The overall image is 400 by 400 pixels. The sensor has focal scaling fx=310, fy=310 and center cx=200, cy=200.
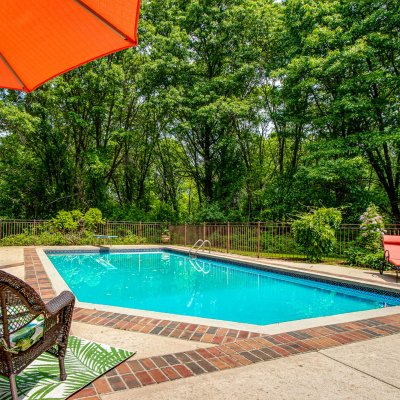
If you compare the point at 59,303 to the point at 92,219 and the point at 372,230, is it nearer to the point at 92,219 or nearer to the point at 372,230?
the point at 372,230

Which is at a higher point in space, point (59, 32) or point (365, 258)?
point (59, 32)

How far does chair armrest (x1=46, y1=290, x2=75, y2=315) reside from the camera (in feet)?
6.53

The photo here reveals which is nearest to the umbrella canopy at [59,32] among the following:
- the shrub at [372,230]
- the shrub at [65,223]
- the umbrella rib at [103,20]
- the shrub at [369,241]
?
the umbrella rib at [103,20]

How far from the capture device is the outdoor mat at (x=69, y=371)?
6.74ft

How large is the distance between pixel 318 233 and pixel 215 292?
3.55 meters

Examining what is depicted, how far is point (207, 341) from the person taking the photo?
9.73ft

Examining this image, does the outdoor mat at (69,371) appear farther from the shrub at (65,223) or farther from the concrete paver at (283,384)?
the shrub at (65,223)

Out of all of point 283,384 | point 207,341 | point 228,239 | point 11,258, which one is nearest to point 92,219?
point 11,258

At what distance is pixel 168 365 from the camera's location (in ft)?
8.04

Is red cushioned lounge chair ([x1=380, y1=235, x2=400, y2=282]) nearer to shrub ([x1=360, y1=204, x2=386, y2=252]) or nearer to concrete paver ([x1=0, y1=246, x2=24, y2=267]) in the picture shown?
shrub ([x1=360, y1=204, x2=386, y2=252])

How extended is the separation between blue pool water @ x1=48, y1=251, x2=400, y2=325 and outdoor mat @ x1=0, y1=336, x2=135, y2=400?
2879mm

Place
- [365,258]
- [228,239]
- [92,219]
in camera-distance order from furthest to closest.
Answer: [92,219], [228,239], [365,258]

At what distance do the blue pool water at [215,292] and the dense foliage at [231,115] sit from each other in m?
4.08

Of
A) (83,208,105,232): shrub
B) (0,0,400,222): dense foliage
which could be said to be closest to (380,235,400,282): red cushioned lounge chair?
(0,0,400,222): dense foliage
